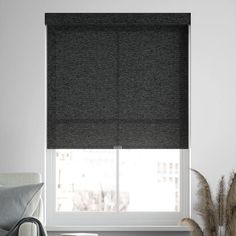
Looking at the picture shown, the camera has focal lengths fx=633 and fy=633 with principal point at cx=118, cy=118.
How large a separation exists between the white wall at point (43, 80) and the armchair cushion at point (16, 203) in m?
0.81

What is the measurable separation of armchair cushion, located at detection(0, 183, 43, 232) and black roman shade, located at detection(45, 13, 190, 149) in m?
0.93

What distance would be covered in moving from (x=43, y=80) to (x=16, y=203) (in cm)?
130

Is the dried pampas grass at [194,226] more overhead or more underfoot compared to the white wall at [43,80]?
more underfoot

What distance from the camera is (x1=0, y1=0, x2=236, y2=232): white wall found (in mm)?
5211

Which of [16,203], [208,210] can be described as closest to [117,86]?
[208,210]

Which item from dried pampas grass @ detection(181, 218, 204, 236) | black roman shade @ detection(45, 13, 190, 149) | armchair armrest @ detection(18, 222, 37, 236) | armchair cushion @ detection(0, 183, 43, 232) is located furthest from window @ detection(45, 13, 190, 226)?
armchair armrest @ detection(18, 222, 37, 236)

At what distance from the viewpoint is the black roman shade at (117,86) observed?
528 centimetres

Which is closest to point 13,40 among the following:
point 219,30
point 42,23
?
point 42,23

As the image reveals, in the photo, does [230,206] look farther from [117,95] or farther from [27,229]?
[27,229]

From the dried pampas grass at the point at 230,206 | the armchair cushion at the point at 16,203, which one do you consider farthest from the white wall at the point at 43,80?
the armchair cushion at the point at 16,203

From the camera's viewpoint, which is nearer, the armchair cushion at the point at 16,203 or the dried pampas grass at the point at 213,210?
the armchair cushion at the point at 16,203

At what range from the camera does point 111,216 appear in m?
5.34

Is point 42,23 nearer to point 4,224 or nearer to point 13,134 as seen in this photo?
point 13,134

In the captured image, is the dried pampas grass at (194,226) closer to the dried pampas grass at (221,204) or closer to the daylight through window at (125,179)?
Answer: the dried pampas grass at (221,204)
